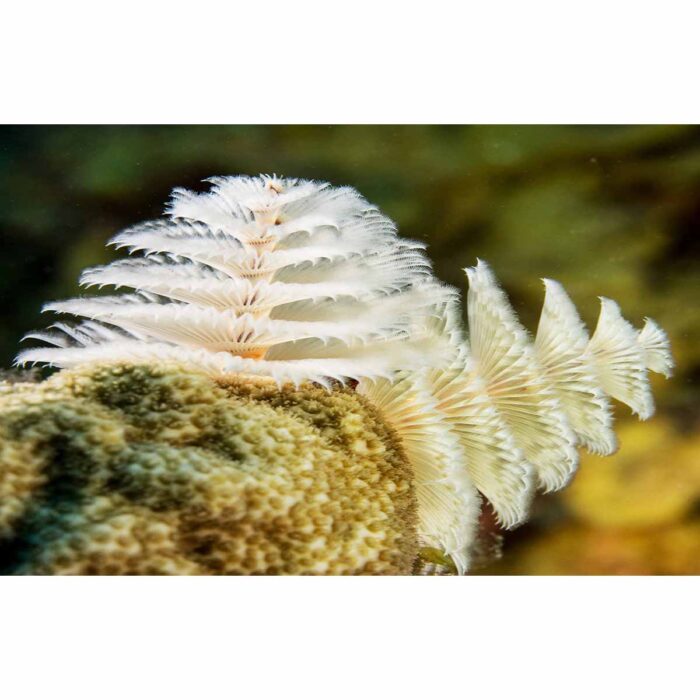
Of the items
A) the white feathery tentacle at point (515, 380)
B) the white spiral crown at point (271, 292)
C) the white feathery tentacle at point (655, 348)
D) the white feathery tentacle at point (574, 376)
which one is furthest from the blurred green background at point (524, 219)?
the white spiral crown at point (271, 292)

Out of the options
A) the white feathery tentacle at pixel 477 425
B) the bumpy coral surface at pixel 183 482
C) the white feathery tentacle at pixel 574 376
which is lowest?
the bumpy coral surface at pixel 183 482

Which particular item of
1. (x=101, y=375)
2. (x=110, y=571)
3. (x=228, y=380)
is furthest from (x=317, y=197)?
(x=110, y=571)

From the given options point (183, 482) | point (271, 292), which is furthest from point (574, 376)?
point (183, 482)

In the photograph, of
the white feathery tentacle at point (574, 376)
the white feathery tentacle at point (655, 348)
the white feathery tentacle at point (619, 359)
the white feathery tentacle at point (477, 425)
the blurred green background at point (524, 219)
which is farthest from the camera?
the blurred green background at point (524, 219)

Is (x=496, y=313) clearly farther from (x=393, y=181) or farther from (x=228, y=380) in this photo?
(x=393, y=181)

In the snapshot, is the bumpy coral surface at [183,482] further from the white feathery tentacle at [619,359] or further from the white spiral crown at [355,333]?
the white feathery tentacle at [619,359]

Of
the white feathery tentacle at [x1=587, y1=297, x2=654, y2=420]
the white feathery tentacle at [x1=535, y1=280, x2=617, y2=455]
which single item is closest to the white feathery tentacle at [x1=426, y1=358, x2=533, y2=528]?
the white feathery tentacle at [x1=535, y1=280, x2=617, y2=455]

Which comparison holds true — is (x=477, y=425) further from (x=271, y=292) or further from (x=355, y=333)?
(x=271, y=292)
